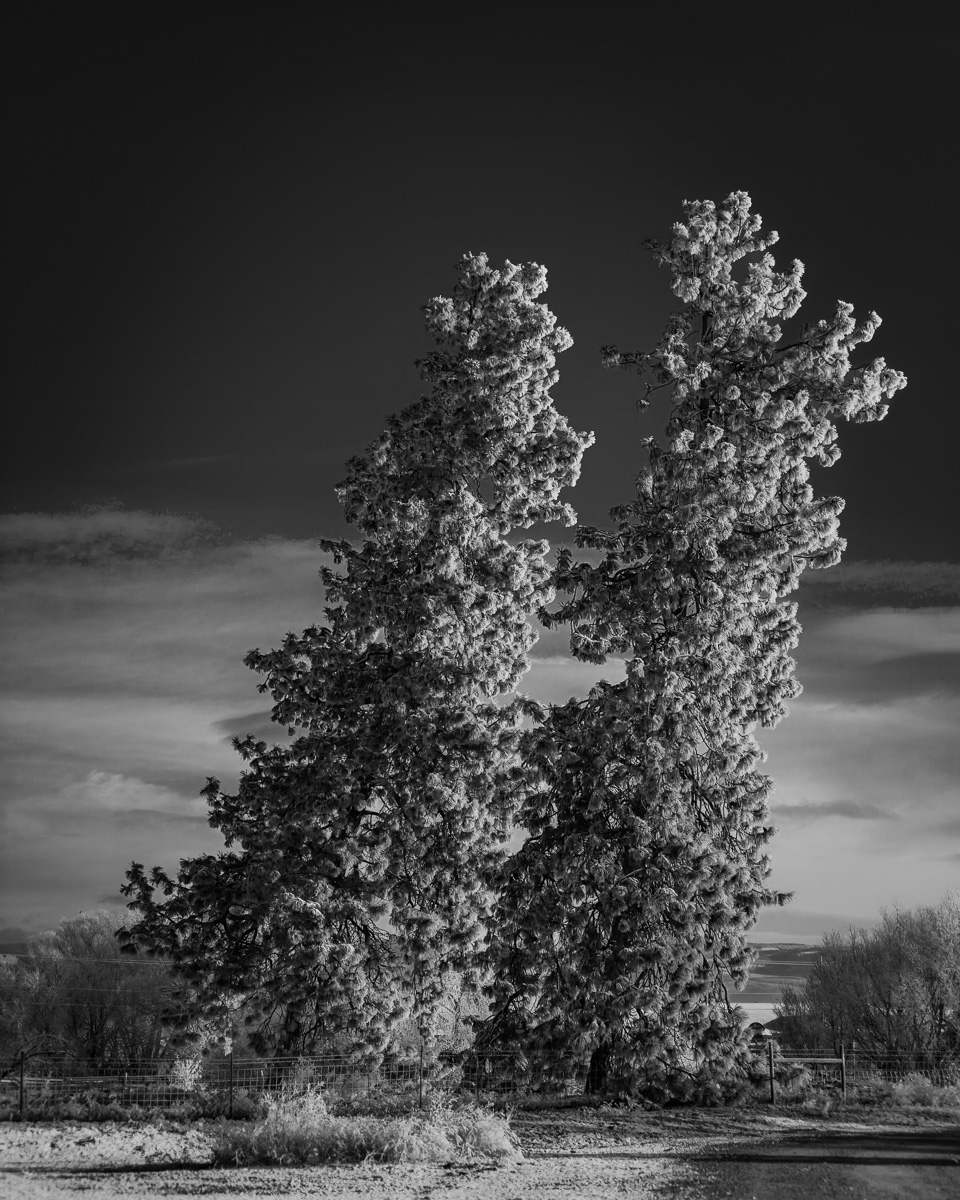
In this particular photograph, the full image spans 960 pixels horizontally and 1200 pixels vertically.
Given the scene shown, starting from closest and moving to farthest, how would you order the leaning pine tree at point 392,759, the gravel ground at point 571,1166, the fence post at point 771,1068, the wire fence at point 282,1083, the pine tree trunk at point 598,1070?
the gravel ground at point 571,1166 < the wire fence at point 282,1083 < the fence post at point 771,1068 < the pine tree trunk at point 598,1070 < the leaning pine tree at point 392,759

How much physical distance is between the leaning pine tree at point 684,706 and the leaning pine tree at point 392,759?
1.63m

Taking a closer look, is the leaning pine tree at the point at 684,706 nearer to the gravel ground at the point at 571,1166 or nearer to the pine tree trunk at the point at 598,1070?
Answer: the pine tree trunk at the point at 598,1070

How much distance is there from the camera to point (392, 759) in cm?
2039

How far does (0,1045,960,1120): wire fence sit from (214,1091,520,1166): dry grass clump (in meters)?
3.39

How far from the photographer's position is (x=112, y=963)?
183ft

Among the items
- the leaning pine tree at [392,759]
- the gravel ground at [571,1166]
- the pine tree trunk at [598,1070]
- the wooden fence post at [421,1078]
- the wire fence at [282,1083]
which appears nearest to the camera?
the gravel ground at [571,1166]

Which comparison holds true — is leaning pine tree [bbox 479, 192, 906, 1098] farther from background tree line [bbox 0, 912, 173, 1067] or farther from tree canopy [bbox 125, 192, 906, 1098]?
background tree line [bbox 0, 912, 173, 1067]

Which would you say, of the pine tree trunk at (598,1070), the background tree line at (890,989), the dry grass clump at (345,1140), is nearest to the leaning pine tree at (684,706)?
the pine tree trunk at (598,1070)

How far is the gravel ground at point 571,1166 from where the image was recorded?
11.2 meters

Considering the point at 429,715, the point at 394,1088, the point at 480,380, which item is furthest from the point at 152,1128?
the point at 480,380

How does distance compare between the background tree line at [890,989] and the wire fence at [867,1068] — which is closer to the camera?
the wire fence at [867,1068]

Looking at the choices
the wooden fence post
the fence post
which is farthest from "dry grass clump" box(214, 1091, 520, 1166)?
the fence post

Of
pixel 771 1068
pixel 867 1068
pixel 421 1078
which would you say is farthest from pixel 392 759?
pixel 867 1068

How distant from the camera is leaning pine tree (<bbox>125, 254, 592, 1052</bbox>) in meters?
19.5
